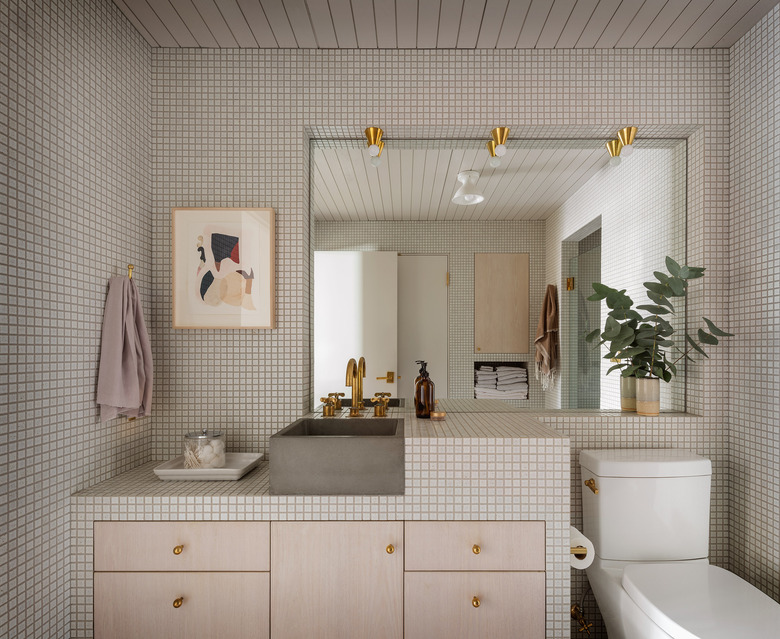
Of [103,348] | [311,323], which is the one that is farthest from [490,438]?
[103,348]

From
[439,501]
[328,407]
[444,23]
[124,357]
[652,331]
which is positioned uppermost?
[444,23]

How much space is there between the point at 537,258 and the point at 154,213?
5.76ft

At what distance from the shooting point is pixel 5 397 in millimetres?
1228

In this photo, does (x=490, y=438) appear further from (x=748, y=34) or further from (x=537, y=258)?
(x=748, y=34)

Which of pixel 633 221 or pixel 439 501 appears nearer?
pixel 439 501

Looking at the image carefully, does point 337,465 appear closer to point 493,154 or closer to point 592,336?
point 592,336

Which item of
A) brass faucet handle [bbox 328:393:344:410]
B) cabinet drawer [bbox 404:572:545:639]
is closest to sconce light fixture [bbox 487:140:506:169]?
brass faucet handle [bbox 328:393:344:410]

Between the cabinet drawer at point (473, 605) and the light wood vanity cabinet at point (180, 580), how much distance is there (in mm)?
484

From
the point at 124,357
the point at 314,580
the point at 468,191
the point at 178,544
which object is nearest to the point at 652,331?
the point at 468,191

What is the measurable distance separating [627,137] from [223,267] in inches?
68.9

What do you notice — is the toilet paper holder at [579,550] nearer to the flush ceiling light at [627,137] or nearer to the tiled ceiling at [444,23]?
the flush ceiling light at [627,137]

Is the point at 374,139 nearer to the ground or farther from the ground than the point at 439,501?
farther from the ground

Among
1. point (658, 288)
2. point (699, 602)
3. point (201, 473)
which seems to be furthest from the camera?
point (658, 288)

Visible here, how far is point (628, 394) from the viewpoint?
6.70ft
